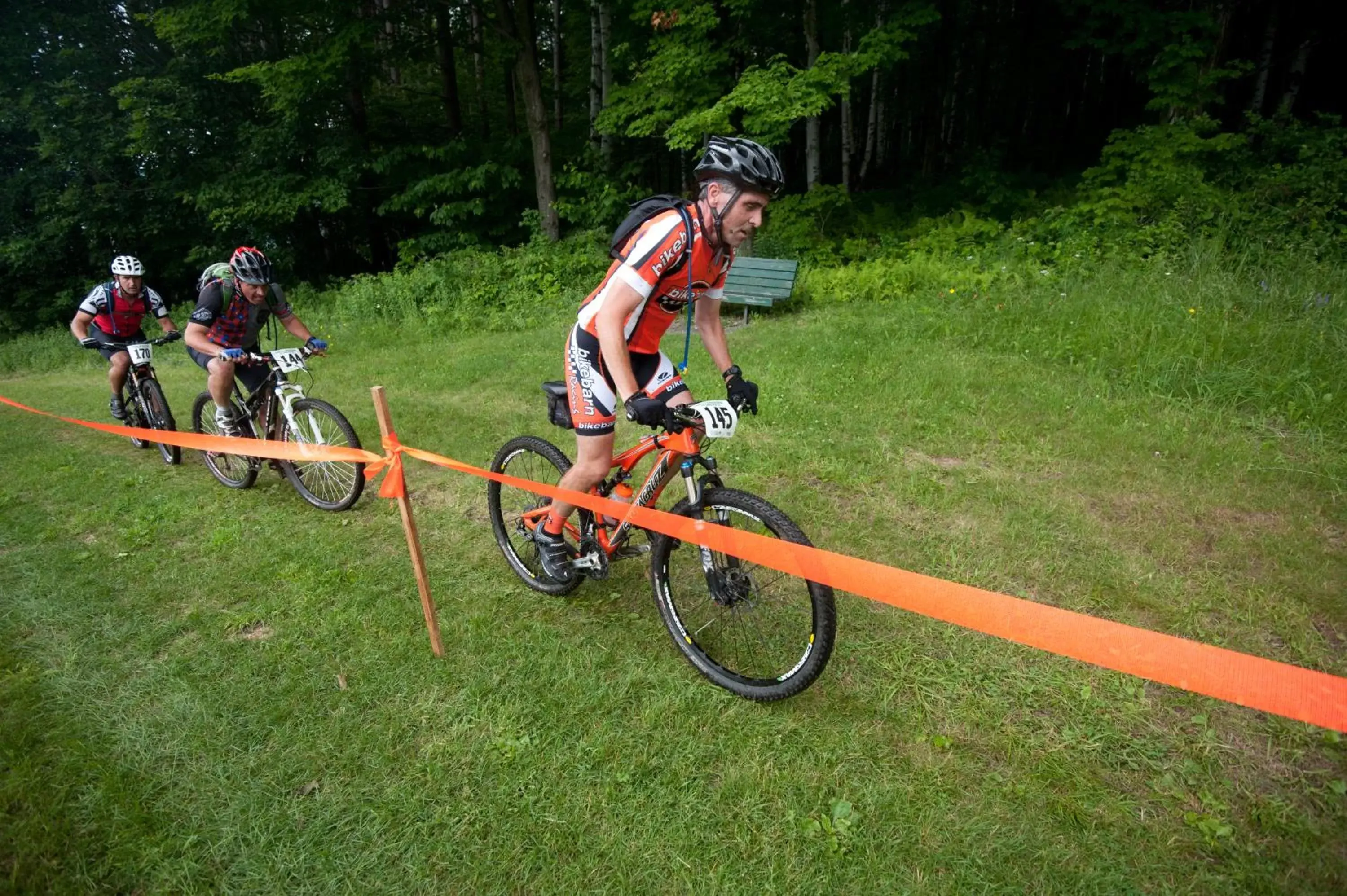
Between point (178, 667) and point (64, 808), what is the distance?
878 mm

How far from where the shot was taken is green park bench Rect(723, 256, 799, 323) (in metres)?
9.88

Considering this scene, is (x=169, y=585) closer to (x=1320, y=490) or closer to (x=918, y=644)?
(x=918, y=644)

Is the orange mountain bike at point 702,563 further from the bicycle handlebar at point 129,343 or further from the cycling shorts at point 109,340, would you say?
the cycling shorts at point 109,340

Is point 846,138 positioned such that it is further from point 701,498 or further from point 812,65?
point 701,498

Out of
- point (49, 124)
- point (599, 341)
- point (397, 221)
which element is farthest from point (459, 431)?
point (49, 124)

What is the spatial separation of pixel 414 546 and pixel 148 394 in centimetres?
554

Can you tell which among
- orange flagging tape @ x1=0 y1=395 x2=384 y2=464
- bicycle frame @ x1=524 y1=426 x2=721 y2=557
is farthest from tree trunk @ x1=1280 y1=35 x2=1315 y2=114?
orange flagging tape @ x1=0 y1=395 x2=384 y2=464

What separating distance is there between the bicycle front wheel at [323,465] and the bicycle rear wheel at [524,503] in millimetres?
1238

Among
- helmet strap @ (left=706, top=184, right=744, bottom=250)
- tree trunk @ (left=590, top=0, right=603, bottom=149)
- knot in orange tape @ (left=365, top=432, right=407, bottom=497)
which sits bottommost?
knot in orange tape @ (left=365, top=432, right=407, bottom=497)

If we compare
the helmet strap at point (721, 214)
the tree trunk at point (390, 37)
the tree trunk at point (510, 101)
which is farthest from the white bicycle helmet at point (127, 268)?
the tree trunk at point (510, 101)

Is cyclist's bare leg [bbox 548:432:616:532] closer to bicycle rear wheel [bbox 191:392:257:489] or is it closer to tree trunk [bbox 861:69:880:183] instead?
bicycle rear wheel [bbox 191:392:257:489]

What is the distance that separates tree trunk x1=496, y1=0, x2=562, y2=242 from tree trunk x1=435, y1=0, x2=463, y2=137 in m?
2.65

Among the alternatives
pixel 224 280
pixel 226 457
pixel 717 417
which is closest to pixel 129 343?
pixel 226 457

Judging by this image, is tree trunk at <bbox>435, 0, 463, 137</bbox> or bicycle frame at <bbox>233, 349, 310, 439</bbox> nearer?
bicycle frame at <bbox>233, 349, 310, 439</bbox>
